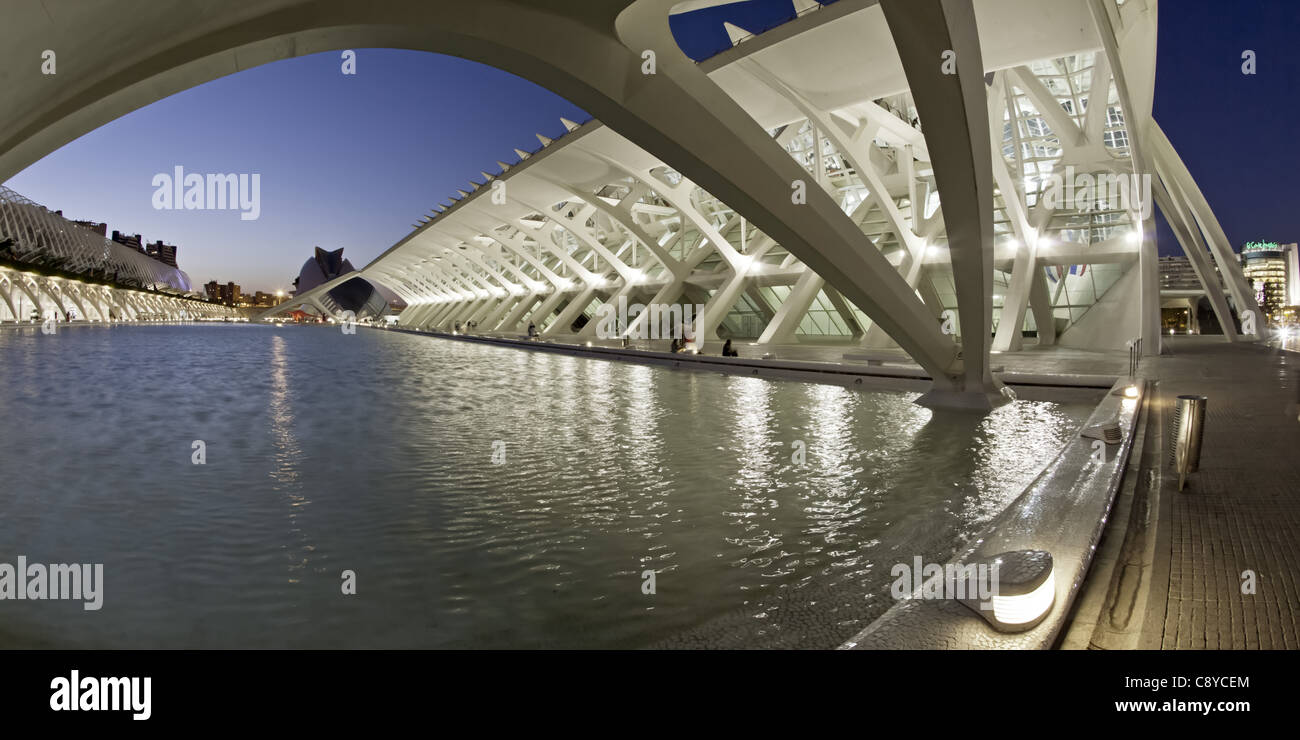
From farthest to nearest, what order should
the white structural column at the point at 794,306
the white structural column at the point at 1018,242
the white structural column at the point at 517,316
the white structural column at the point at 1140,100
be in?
the white structural column at the point at 517,316
the white structural column at the point at 794,306
the white structural column at the point at 1018,242
the white structural column at the point at 1140,100

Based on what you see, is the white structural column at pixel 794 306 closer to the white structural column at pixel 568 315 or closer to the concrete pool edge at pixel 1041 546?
the white structural column at pixel 568 315

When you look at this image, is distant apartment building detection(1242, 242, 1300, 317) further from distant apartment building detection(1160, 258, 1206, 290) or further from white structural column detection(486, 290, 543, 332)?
white structural column detection(486, 290, 543, 332)

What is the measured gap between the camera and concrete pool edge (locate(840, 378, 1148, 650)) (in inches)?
70.1

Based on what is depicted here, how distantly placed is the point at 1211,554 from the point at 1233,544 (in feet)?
0.74

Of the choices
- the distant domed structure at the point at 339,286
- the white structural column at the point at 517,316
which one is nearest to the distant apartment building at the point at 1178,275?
A: the white structural column at the point at 517,316

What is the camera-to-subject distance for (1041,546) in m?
2.49

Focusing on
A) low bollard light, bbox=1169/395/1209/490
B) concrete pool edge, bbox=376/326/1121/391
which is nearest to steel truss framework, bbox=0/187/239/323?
concrete pool edge, bbox=376/326/1121/391

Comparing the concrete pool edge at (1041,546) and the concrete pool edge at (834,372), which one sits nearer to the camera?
the concrete pool edge at (1041,546)

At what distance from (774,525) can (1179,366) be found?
42.9 feet

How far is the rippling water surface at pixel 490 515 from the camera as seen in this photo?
2.50 m

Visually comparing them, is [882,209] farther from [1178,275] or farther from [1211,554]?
[1178,275]

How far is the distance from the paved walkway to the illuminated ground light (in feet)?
0.35

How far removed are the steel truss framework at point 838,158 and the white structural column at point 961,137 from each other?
2 centimetres
